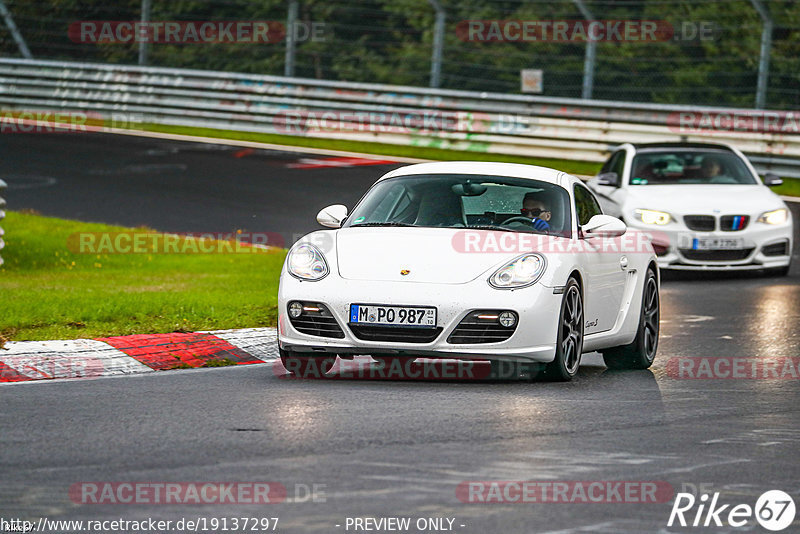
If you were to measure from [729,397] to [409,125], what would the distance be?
1825 centimetres

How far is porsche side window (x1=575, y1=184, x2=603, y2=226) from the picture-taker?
1014cm

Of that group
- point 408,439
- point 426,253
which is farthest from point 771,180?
point 408,439

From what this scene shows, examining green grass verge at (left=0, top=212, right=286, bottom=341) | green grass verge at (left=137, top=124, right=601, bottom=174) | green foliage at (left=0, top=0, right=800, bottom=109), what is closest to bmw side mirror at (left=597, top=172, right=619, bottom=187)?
green grass verge at (left=0, top=212, right=286, bottom=341)

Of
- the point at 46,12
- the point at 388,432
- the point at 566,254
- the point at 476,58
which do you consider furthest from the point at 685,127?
the point at 388,432

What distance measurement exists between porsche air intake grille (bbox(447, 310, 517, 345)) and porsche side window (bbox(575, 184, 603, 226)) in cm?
148

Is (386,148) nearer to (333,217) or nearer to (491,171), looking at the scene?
(491,171)

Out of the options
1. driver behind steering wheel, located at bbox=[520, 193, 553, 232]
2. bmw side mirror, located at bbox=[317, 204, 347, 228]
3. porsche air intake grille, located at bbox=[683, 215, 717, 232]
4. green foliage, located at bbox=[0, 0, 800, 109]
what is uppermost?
green foliage, located at bbox=[0, 0, 800, 109]

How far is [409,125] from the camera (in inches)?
1053

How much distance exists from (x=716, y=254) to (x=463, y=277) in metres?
7.92

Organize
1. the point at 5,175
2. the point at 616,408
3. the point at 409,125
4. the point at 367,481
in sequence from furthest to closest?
1. the point at 409,125
2. the point at 5,175
3. the point at 616,408
4. the point at 367,481

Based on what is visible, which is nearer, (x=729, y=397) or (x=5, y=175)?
(x=729, y=397)

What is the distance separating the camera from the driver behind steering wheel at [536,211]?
9750 mm

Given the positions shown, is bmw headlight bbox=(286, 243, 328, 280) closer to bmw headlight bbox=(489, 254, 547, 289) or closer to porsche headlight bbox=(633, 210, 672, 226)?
bmw headlight bbox=(489, 254, 547, 289)

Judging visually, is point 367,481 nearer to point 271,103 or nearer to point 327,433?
point 327,433
